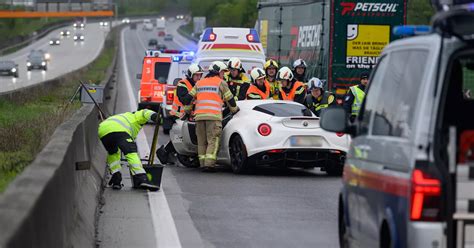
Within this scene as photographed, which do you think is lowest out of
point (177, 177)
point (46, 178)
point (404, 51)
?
point (177, 177)

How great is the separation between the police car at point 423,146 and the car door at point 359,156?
3 cm

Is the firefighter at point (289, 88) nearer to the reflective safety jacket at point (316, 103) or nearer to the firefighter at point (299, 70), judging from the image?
the reflective safety jacket at point (316, 103)

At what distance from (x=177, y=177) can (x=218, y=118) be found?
1176 millimetres

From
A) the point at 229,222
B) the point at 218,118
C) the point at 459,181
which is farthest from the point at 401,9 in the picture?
the point at 459,181

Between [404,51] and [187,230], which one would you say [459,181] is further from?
[187,230]

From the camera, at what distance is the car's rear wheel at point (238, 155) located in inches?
696

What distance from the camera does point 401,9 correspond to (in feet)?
94.2

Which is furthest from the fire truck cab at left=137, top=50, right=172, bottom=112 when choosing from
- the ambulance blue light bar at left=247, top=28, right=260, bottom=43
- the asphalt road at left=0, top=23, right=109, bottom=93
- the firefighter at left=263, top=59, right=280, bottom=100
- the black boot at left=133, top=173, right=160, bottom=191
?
the asphalt road at left=0, top=23, right=109, bottom=93

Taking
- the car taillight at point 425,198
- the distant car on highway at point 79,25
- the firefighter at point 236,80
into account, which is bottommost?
the car taillight at point 425,198

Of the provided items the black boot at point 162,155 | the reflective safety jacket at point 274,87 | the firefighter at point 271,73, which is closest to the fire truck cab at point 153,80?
the firefighter at point 271,73

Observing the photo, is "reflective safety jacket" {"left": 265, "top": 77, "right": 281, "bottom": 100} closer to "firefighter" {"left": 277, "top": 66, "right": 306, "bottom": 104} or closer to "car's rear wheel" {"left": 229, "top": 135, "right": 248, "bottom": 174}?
"firefighter" {"left": 277, "top": 66, "right": 306, "bottom": 104}

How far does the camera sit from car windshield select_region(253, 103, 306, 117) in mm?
17938

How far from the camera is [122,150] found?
608 inches

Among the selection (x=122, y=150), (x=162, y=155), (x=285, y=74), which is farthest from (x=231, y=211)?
(x=285, y=74)
